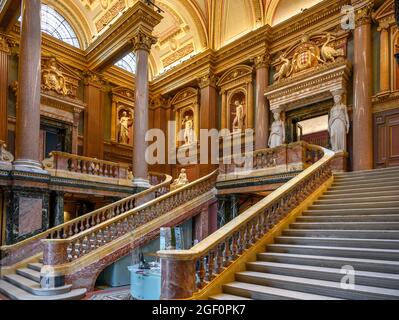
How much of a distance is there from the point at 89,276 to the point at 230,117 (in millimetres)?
10724

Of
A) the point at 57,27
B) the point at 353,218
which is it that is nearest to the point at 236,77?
the point at 57,27

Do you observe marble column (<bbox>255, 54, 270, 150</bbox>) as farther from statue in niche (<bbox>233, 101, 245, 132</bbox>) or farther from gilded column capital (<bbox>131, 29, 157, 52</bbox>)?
gilded column capital (<bbox>131, 29, 157, 52</bbox>)

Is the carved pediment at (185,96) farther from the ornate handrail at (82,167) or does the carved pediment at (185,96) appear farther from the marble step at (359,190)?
the marble step at (359,190)

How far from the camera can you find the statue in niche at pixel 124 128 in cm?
1723

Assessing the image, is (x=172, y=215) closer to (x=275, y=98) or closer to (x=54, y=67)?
(x=275, y=98)

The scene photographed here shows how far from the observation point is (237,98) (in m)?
16.2

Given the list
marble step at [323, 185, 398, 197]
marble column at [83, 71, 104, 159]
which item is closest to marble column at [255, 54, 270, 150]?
marble step at [323, 185, 398, 197]

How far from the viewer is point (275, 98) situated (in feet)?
45.9

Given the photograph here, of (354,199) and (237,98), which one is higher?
(237,98)

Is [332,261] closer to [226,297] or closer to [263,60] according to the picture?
[226,297]

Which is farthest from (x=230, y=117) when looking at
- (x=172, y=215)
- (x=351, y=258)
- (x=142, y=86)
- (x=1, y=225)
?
(x=351, y=258)

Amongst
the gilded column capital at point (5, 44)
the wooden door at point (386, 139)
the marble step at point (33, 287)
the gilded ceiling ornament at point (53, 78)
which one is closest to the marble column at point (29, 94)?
the marble step at point (33, 287)

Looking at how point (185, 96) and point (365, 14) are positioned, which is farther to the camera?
point (185, 96)

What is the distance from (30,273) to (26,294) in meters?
1.04
